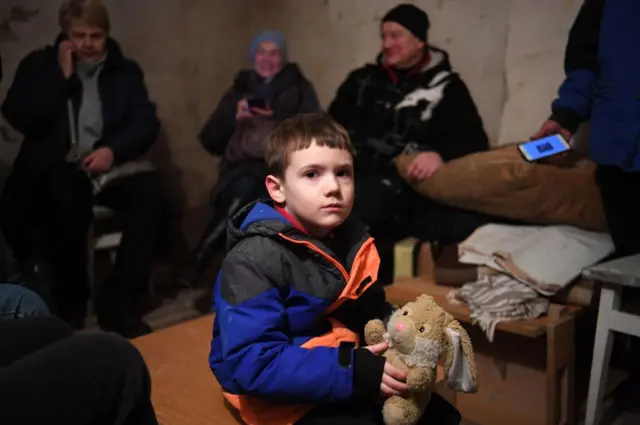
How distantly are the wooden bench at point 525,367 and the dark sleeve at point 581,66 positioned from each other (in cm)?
56

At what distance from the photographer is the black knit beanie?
2406 millimetres

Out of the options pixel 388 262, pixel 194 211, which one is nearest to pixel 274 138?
pixel 388 262

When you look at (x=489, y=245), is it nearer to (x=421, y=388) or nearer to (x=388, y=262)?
(x=388, y=262)

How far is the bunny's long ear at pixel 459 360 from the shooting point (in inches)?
40.0

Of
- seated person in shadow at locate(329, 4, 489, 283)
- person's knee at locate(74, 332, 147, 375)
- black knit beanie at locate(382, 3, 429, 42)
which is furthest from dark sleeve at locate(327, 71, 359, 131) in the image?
person's knee at locate(74, 332, 147, 375)

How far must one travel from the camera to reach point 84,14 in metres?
2.37

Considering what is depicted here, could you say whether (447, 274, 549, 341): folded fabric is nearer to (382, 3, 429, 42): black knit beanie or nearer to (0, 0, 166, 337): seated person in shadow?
(382, 3, 429, 42): black knit beanie

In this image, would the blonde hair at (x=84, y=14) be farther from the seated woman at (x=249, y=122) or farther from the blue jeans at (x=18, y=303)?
the blue jeans at (x=18, y=303)

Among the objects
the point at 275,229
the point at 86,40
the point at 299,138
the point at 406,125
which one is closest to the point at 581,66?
the point at 406,125

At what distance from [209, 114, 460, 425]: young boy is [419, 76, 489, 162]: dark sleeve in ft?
4.08

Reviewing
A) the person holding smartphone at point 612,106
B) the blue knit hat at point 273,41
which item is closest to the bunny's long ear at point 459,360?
the person holding smartphone at point 612,106

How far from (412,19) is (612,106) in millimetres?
932

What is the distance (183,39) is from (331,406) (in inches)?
93.8

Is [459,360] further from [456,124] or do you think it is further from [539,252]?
[456,124]
